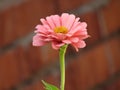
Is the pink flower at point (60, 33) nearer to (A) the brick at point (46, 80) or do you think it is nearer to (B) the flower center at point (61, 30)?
(B) the flower center at point (61, 30)

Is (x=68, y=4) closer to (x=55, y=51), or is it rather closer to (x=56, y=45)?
(x=55, y=51)

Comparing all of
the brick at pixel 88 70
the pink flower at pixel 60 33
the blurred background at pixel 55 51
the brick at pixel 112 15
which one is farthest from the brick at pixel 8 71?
the pink flower at pixel 60 33

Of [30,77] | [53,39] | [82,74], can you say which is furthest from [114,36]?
[53,39]

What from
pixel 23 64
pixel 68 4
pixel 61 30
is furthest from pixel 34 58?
pixel 61 30

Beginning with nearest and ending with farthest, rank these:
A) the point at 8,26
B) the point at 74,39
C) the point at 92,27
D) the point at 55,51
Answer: the point at 74,39 → the point at 8,26 → the point at 55,51 → the point at 92,27

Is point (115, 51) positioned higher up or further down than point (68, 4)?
further down

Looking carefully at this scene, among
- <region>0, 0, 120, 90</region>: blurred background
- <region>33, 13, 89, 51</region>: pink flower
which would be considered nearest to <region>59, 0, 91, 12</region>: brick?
<region>0, 0, 120, 90</region>: blurred background

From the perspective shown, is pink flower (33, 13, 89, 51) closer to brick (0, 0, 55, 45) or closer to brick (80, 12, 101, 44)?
brick (0, 0, 55, 45)

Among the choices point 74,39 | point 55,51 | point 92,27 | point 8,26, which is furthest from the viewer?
point 92,27
